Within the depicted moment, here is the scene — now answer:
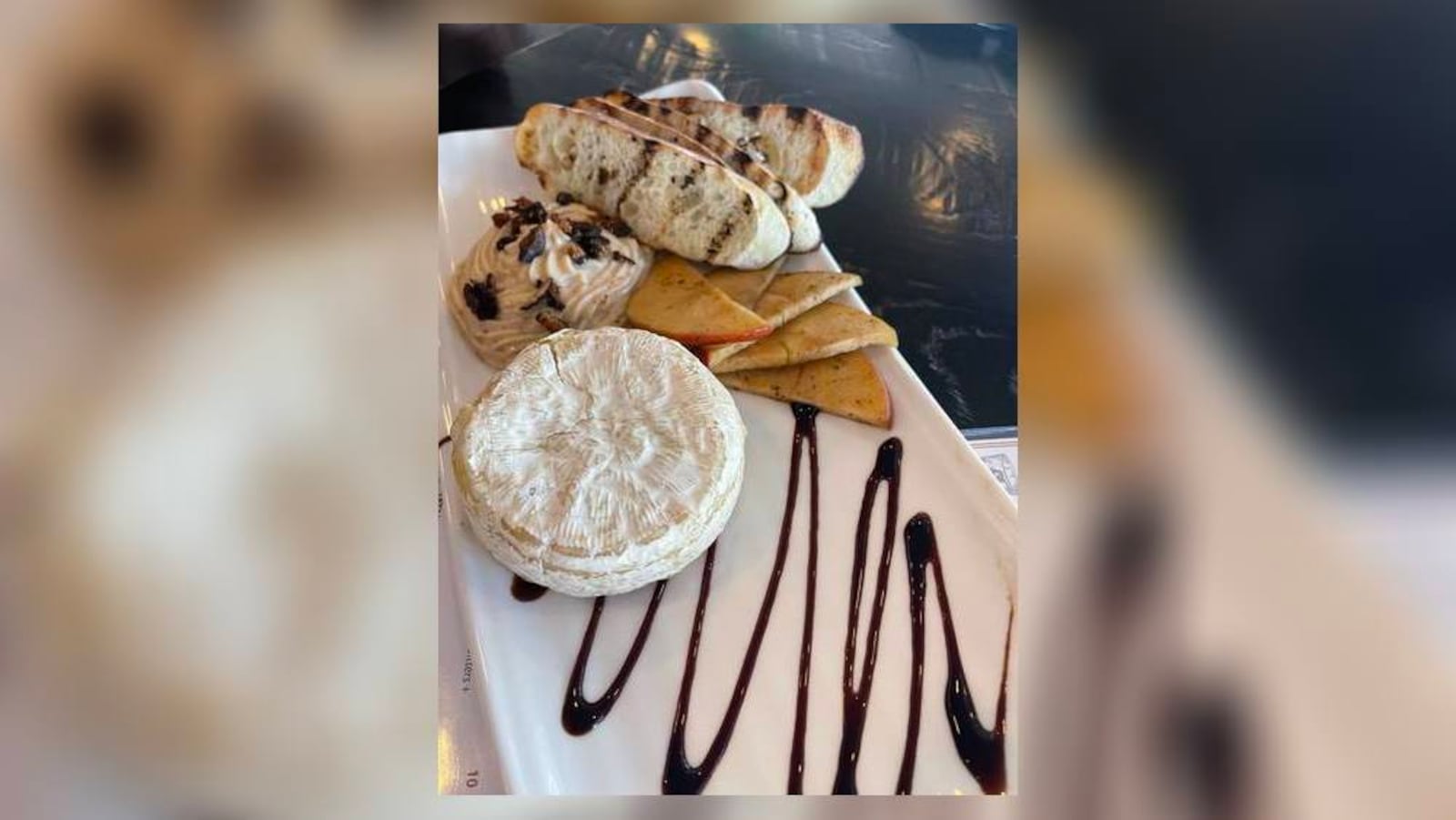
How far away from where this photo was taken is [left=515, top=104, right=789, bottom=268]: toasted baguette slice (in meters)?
1.18

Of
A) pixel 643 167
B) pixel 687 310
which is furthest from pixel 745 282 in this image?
pixel 643 167

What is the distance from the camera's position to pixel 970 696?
0.88 meters

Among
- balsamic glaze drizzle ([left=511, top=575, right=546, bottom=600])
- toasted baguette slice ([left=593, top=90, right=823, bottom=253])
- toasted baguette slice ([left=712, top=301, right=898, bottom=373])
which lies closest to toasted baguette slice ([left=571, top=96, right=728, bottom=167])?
toasted baguette slice ([left=593, top=90, right=823, bottom=253])

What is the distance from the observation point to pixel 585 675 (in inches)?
36.9

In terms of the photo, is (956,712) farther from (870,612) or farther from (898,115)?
(898,115)

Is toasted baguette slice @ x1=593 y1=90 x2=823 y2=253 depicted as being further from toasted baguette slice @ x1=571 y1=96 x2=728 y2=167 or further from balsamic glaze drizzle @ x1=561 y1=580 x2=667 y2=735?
balsamic glaze drizzle @ x1=561 y1=580 x2=667 y2=735

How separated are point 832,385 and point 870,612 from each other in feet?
0.99
